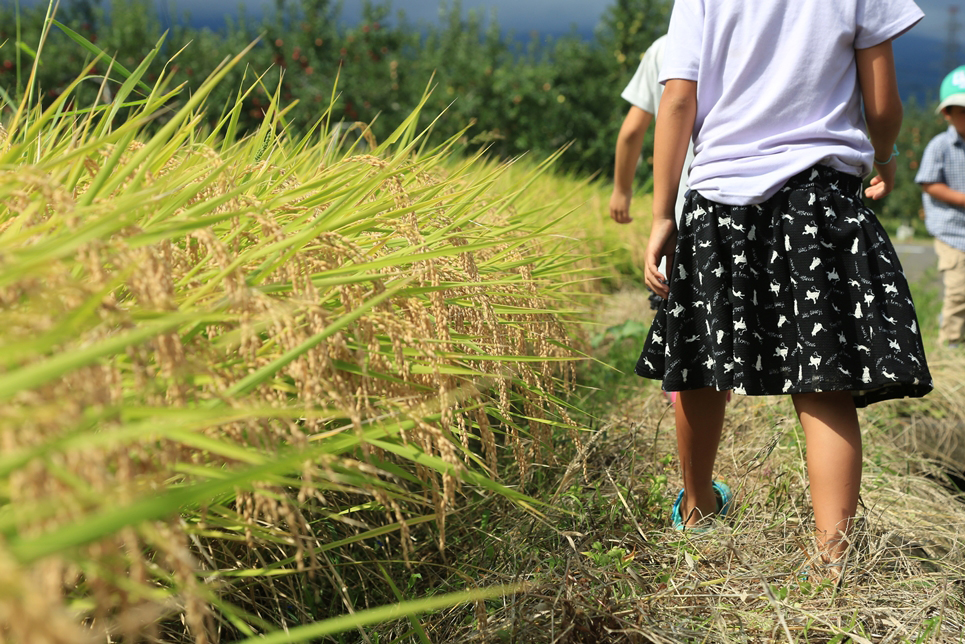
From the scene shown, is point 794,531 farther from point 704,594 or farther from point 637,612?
point 637,612

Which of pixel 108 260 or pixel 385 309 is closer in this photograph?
pixel 108 260

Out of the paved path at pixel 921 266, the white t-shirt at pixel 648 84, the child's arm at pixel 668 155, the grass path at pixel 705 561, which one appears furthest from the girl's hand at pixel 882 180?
the paved path at pixel 921 266

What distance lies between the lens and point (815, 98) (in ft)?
4.99

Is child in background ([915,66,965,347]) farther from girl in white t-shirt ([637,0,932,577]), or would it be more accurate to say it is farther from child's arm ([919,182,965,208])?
girl in white t-shirt ([637,0,932,577])

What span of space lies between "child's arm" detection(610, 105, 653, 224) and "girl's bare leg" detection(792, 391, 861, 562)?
3.60ft

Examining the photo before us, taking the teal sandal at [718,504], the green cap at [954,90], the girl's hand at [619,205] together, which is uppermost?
the green cap at [954,90]

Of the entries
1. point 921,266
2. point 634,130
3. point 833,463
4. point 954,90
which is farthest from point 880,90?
point 921,266

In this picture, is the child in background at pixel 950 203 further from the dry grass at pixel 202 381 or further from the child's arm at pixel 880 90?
the dry grass at pixel 202 381

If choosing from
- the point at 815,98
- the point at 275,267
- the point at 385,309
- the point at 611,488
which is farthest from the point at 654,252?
the point at 275,267

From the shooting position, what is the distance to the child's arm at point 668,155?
161cm

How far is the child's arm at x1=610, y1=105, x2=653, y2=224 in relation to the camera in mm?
2383

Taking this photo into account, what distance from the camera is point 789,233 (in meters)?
1.48

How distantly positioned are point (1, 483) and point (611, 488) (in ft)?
4.60

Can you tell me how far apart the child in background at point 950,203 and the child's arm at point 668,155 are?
2.92m
